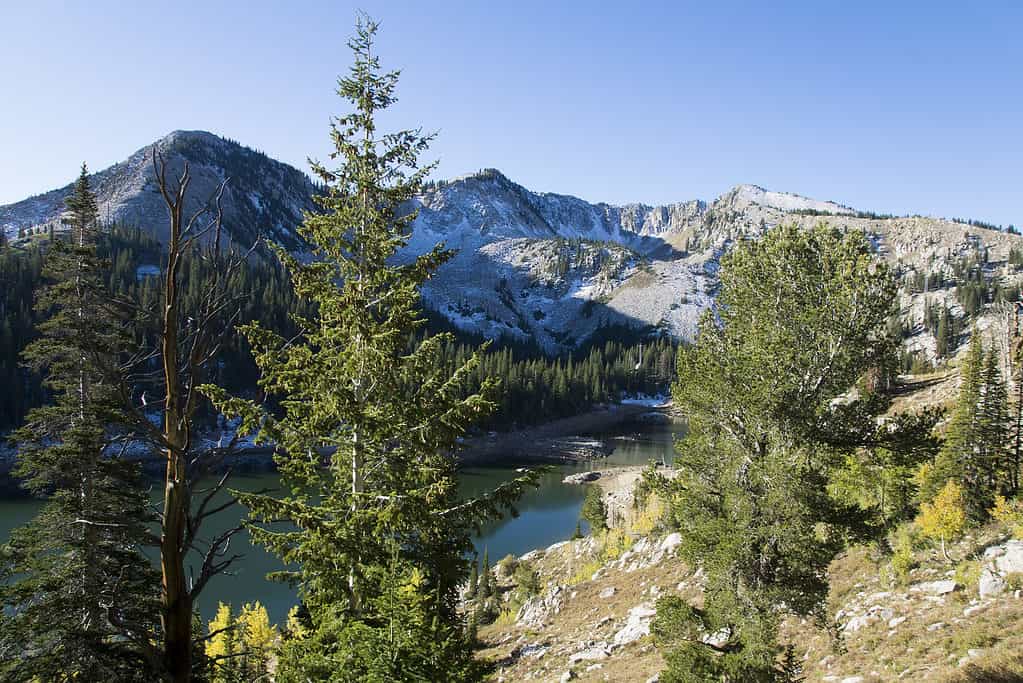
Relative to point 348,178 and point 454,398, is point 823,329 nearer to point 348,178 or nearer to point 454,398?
point 454,398

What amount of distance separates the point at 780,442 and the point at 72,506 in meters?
16.7

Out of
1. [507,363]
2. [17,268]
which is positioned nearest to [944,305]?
[507,363]

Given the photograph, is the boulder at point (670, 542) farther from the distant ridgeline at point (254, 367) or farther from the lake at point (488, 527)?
the distant ridgeline at point (254, 367)

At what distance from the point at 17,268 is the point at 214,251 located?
133020 mm

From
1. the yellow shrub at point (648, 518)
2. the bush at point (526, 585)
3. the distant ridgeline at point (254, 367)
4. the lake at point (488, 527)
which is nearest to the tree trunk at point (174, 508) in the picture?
the lake at point (488, 527)

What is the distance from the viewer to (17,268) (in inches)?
4031

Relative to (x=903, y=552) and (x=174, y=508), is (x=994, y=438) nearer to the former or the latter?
(x=903, y=552)

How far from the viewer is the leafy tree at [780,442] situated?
34.1 feet

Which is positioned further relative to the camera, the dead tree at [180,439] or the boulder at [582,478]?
the boulder at [582,478]

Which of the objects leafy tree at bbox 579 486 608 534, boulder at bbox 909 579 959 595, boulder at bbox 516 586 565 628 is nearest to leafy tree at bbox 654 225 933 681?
boulder at bbox 909 579 959 595

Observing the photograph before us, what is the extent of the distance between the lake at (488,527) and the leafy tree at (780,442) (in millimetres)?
9974

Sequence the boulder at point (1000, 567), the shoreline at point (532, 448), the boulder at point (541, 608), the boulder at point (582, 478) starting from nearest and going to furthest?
the boulder at point (1000, 567) < the boulder at point (541, 608) < the shoreline at point (532, 448) < the boulder at point (582, 478)

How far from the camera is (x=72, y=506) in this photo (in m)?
13.9

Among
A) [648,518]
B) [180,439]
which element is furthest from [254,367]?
[180,439]
